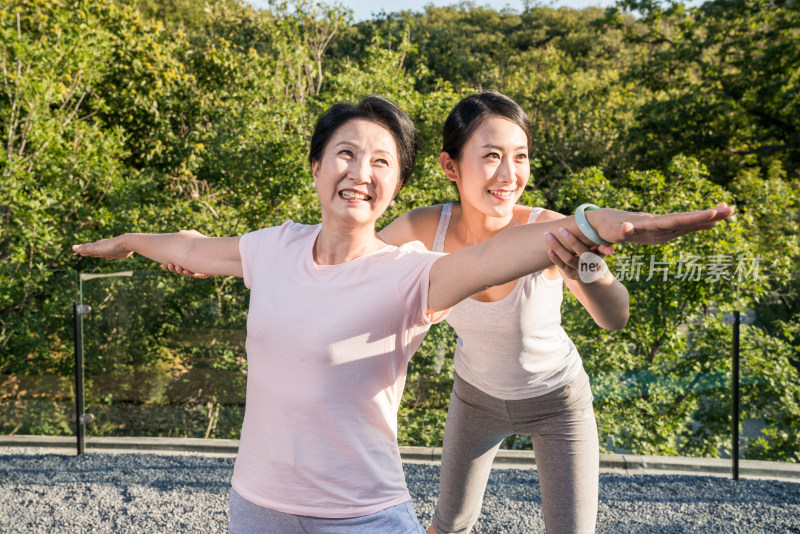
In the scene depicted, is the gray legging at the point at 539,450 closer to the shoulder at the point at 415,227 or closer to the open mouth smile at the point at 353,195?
the shoulder at the point at 415,227

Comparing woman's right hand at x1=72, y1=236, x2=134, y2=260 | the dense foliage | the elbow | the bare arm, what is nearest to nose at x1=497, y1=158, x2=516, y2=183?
the bare arm

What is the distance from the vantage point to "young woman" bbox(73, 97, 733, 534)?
151cm

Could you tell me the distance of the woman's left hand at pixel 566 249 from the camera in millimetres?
1287

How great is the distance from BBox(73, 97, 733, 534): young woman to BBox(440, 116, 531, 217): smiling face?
632mm

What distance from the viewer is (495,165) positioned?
2.23 metres

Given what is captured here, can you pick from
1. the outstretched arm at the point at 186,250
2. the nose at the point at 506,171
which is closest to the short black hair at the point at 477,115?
the nose at the point at 506,171

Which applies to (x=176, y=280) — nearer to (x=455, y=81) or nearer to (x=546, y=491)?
(x=546, y=491)

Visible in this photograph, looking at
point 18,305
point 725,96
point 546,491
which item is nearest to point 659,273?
point 546,491

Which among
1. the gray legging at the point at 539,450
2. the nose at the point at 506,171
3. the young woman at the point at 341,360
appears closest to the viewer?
the young woman at the point at 341,360

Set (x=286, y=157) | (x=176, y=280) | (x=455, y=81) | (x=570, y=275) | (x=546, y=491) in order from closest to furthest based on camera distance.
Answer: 1. (x=570, y=275)
2. (x=546, y=491)
3. (x=176, y=280)
4. (x=286, y=157)
5. (x=455, y=81)

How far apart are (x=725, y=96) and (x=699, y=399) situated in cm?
1251

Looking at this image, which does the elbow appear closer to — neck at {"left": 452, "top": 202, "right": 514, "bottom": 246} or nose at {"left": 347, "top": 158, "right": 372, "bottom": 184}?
neck at {"left": 452, "top": 202, "right": 514, "bottom": 246}

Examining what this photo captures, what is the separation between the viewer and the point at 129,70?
10109 mm

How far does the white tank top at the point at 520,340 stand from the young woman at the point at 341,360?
1.88 feet
